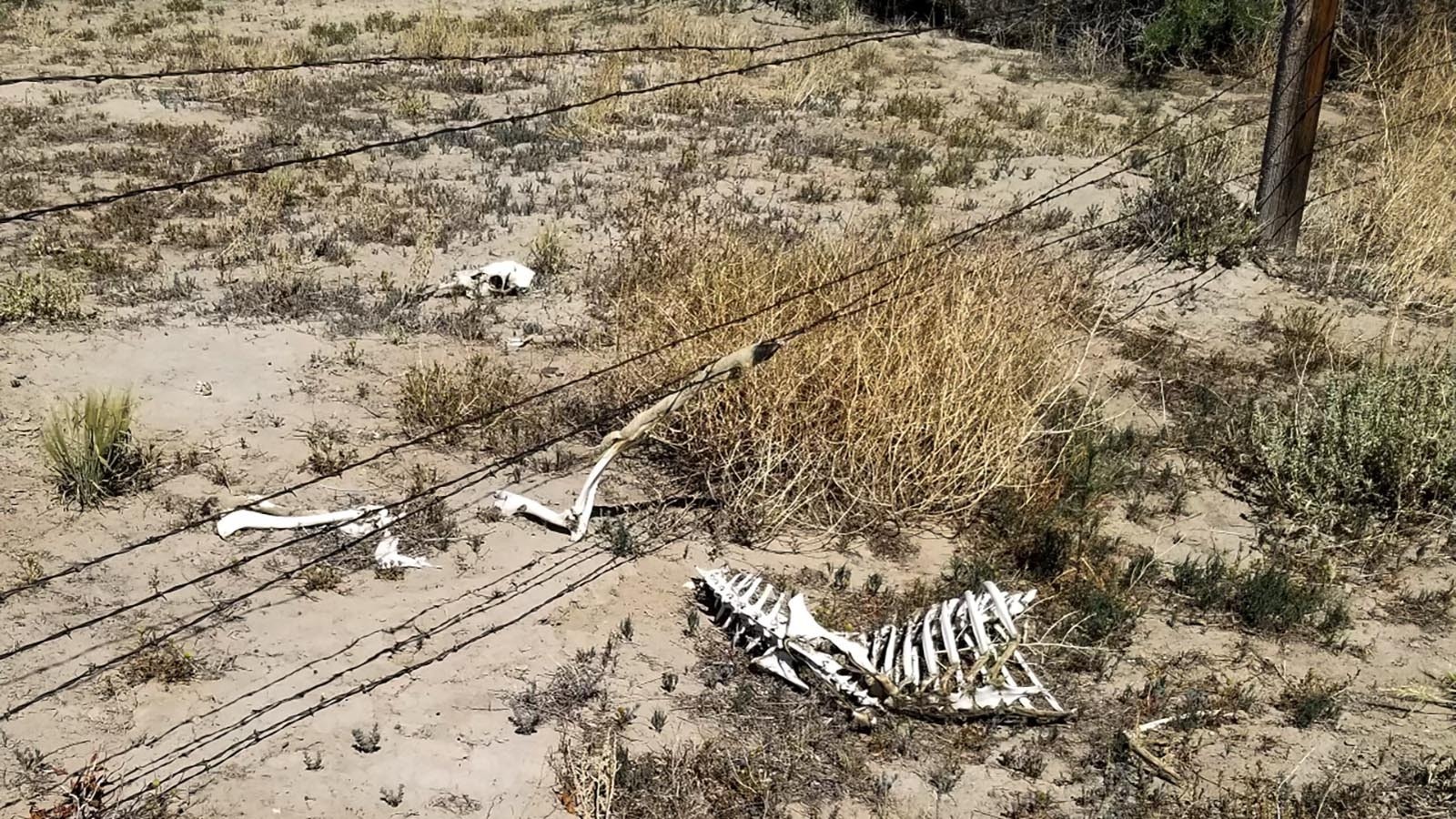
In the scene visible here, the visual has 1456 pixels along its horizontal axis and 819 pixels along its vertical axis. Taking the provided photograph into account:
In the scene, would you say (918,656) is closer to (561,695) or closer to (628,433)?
(561,695)

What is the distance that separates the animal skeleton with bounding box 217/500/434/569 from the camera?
4.84 meters

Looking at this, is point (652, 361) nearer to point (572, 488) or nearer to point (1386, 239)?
point (572, 488)

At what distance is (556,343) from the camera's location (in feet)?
23.0

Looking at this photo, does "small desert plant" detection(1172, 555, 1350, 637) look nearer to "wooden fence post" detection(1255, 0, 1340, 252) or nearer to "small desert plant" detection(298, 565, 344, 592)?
"small desert plant" detection(298, 565, 344, 592)

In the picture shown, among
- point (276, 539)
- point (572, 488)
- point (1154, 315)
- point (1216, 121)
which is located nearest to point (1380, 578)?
point (1154, 315)

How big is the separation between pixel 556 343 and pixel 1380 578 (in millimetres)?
4380

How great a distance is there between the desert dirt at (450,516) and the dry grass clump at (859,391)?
0.17 meters

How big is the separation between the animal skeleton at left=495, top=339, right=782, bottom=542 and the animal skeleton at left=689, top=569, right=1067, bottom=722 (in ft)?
2.37

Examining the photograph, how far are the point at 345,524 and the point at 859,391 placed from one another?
2.21 m

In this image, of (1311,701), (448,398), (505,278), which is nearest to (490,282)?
(505,278)

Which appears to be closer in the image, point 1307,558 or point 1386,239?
point 1307,558

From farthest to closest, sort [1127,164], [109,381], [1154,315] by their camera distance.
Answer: [1127,164]
[1154,315]
[109,381]

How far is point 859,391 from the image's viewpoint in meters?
5.15

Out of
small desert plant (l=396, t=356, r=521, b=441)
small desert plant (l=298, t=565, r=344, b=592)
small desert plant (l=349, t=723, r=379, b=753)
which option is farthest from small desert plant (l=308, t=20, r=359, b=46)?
small desert plant (l=349, t=723, r=379, b=753)
